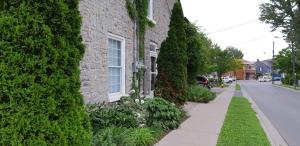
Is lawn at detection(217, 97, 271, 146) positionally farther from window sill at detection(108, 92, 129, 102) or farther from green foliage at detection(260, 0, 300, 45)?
green foliage at detection(260, 0, 300, 45)

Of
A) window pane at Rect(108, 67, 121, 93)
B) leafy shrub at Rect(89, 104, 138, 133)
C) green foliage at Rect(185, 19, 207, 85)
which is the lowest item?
leafy shrub at Rect(89, 104, 138, 133)

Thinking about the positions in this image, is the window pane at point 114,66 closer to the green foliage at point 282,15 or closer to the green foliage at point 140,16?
the green foliage at point 140,16

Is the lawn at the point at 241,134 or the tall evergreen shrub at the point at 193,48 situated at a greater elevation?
the tall evergreen shrub at the point at 193,48

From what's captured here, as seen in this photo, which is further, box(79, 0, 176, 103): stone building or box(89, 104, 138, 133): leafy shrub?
box(79, 0, 176, 103): stone building

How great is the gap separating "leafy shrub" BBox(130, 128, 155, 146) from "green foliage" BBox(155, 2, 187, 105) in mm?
5302

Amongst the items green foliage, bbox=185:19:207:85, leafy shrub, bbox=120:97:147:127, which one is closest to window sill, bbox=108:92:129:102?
leafy shrub, bbox=120:97:147:127

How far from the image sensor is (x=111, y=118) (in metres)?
7.87

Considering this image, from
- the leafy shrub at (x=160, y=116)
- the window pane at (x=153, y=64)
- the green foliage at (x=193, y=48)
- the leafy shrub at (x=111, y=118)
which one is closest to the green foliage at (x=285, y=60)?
the green foliage at (x=193, y=48)

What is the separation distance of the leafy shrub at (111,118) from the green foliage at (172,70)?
15.2ft

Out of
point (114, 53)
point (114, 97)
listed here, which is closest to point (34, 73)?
point (114, 97)

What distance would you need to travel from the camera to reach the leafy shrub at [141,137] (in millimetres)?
7039

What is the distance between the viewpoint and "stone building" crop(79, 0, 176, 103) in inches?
356

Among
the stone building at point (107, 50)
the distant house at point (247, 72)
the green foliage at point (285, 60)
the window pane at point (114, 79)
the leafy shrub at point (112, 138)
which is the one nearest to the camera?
the leafy shrub at point (112, 138)

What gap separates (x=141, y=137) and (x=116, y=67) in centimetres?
448
